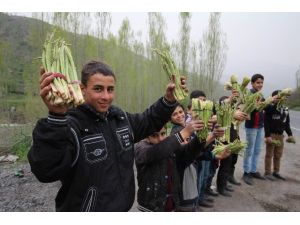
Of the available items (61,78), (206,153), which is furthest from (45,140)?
(206,153)

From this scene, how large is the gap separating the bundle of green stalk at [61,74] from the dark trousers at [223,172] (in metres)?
3.95

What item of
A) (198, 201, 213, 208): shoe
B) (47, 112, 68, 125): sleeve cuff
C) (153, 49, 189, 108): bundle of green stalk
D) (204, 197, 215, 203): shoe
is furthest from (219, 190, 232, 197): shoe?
(47, 112, 68, 125): sleeve cuff

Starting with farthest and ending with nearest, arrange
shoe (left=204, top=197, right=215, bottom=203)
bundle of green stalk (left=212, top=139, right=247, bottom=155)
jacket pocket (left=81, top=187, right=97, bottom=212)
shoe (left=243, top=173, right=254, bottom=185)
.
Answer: shoe (left=243, top=173, right=254, bottom=185) < shoe (left=204, top=197, right=215, bottom=203) < bundle of green stalk (left=212, top=139, right=247, bottom=155) < jacket pocket (left=81, top=187, right=97, bottom=212)

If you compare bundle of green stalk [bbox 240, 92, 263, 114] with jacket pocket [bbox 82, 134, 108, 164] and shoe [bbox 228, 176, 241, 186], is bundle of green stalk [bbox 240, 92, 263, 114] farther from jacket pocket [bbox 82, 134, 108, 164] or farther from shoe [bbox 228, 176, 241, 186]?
shoe [bbox 228, 176, 241, 186]

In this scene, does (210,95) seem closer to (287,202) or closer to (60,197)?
(287,202)

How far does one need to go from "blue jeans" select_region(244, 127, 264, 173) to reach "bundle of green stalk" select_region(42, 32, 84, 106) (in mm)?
4731

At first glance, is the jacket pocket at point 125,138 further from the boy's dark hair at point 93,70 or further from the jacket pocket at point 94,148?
the boy's dark hair at point 93,70

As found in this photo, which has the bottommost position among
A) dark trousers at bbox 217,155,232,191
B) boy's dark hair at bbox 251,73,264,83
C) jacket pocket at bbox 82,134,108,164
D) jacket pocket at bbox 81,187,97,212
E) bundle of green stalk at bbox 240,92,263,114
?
dark trousers at bbox 217,155,232,191

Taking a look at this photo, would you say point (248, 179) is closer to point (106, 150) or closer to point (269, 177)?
point (269, 177)

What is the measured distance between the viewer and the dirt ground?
4.77 m

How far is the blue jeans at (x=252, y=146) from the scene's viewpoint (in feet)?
18.8

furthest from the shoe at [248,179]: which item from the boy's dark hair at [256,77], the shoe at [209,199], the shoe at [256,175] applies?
the boy's dark hair at [256,77]

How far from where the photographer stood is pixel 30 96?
9.09 meters

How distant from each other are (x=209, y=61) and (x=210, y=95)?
66.5 inches
